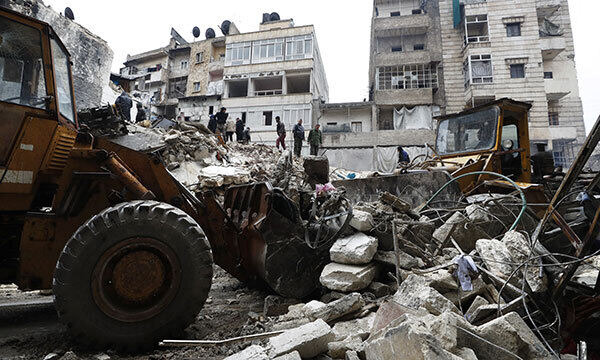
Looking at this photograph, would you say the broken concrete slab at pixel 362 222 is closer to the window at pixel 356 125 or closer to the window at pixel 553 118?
the window at pixel 356 125

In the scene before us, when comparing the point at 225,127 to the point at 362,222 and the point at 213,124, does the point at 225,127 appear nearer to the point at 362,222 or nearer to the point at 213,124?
the point at 213,124

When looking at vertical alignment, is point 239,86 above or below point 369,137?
above

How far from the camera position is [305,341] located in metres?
1.93

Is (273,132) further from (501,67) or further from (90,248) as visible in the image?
(90,248)

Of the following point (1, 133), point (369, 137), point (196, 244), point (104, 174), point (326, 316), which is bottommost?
point (326, 316)

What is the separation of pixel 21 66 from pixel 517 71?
32.4m

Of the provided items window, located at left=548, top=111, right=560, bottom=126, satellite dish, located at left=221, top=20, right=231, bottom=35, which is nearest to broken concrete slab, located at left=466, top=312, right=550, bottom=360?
window, located at left=548, top=111, right=560, bottom=126

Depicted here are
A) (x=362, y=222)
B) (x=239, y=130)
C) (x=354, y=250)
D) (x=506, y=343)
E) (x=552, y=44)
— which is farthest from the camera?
(x=552, y=44)

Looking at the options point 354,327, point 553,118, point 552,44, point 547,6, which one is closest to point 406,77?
point 552,44

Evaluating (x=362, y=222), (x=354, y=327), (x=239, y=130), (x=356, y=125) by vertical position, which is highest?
(x=356, y=125)

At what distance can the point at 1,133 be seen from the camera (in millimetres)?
2670

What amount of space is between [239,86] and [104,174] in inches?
1190

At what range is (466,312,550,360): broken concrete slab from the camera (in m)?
1.82

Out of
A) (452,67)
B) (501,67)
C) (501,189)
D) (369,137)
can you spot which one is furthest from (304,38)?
(501,189)
